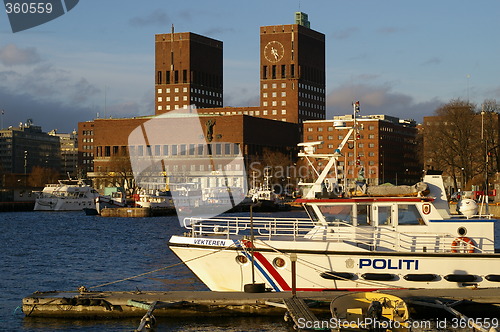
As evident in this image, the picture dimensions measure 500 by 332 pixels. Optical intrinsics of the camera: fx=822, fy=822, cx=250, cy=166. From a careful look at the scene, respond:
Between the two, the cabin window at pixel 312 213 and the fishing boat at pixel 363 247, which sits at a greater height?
the cabin window at pixel 312 213

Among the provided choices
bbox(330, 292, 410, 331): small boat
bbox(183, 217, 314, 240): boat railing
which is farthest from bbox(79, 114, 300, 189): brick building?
bbox(330, 292, 410, 331): small boat

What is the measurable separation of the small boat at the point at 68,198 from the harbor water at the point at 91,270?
6010 cm

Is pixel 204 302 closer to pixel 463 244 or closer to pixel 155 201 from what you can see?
pixel 463 244

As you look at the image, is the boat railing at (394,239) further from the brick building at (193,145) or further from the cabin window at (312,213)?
the brick building at (193,145)

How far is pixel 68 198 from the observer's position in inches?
5797

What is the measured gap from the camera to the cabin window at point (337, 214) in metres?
29.0

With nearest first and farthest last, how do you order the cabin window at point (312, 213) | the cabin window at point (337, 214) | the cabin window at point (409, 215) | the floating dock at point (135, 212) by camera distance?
the cabin window at point (409, 215)
the cabin window at point (337, 214)
the cabin window at point (312, 213)
the floating dock at point (135, 212)

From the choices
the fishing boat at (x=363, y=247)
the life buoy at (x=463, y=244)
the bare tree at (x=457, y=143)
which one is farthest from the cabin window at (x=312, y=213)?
the bare tree at (x=457, y=143)

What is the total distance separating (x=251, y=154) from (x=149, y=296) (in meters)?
160

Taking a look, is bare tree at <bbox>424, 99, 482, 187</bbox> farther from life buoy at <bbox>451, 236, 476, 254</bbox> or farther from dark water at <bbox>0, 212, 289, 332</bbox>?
life buoy at <bbox>451, 236, 476, 254</bbox>

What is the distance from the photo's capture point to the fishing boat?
91.0 ft

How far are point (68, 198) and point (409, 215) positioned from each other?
408 feet

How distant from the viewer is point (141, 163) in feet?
595

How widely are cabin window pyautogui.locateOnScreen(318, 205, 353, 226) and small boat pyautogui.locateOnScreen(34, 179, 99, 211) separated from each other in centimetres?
12037
